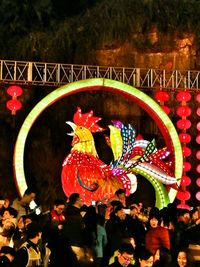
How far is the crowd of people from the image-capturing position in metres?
6.21

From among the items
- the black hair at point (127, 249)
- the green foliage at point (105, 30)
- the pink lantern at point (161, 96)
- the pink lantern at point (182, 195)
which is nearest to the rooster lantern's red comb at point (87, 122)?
the pink lantern at point (161, 96)

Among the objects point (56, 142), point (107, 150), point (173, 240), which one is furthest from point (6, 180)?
point (173, 240)

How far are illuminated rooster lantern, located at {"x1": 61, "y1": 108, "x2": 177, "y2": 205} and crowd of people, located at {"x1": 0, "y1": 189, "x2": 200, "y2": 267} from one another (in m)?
5.52

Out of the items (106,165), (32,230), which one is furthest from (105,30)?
(32,230)

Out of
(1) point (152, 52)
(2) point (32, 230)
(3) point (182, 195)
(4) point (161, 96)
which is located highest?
(1) point (152, 52)

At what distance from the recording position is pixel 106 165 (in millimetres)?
14188

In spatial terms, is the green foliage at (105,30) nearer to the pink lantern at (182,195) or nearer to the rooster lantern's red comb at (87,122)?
the rooster lantern's red comb at (87,122)

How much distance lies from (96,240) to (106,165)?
6.91 metres

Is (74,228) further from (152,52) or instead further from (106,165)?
(152,52)

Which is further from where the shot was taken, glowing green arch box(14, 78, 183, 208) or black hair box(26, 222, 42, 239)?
glowing green arch box(14, 78, 183, 208)

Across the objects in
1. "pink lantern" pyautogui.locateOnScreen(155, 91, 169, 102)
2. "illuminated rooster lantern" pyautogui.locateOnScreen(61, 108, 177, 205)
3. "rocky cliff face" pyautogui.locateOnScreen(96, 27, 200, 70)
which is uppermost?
"rocky cliff face" pyautogui.locateOnScreen(96, 27, 200, 70)

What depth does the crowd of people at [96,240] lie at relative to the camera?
6215 millimetres

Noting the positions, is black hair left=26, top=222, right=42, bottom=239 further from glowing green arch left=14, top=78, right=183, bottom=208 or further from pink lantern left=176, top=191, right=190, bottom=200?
pink lantern left=176, top=191, right=190, bottom=200

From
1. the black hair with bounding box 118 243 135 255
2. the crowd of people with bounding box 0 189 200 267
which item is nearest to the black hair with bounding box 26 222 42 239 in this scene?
the crowd of people with bounding box 0 189 200 267
